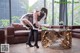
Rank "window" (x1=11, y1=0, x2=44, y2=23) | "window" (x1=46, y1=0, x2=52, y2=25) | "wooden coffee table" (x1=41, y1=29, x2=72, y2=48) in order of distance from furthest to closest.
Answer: "window" (x1=46, y1=0, x2=52, y2=25)
"window" (x1=11, y1=0, x2=44, y2=23)
"wooden coffee table" (x1=41, y1=29, x2=72, y2=48)

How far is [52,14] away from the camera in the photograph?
865 cm

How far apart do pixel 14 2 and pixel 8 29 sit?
7.29 ft

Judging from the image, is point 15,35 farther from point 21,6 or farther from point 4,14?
point 21,6

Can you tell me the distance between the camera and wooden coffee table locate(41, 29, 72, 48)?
5402 mm

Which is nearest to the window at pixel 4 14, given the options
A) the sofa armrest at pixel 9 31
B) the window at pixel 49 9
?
the sofa armrest at pixel 9 31

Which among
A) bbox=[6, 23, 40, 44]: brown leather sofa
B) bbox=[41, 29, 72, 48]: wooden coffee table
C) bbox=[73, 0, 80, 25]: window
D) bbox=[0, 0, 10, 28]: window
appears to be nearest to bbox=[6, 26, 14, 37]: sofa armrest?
bbox=[6, 23, 40, 44]: brown leather sofa

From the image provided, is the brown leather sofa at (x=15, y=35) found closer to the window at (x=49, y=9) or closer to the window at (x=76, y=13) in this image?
the window at (x=49, y=9)

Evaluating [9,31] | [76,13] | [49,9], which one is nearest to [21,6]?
[49,9]

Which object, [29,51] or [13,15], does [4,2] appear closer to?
[13,15]

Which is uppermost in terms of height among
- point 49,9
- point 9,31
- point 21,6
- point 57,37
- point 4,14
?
point 21,6

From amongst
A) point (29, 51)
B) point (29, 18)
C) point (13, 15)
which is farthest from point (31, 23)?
point (13, 15)

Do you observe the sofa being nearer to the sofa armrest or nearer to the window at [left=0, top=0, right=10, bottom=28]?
the sofa armrest

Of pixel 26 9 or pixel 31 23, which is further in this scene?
pixel 26 9

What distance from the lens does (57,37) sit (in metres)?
5.79
